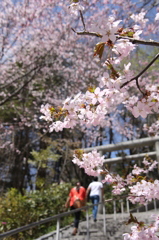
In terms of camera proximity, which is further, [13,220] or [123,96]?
[13,220]

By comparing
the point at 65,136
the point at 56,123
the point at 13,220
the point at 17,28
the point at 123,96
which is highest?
the point at 17,28

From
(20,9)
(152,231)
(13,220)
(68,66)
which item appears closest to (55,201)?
(13,220)

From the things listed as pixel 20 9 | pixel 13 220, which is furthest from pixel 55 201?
pixel 20 9

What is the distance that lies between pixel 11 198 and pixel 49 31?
734 cm

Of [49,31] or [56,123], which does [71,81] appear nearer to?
[49,31]

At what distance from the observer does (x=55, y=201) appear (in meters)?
8.35

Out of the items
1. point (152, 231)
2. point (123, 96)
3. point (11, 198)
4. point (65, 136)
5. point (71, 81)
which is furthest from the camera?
point (65, 136)

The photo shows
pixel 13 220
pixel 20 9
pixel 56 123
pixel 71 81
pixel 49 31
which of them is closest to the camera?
pixel 56 123

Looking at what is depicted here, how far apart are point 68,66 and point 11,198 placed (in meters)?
9.67

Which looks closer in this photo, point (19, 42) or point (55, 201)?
point (55, 201)

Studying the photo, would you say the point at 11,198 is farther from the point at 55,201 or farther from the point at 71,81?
the point at 71,81

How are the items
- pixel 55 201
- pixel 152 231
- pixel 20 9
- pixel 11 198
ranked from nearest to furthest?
pixel 152 231, pixel 11 198, pixel 55 201, pixel 20 9

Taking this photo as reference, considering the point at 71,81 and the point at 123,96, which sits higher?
the point at 71,81

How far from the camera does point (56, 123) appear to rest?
75.9 inches
